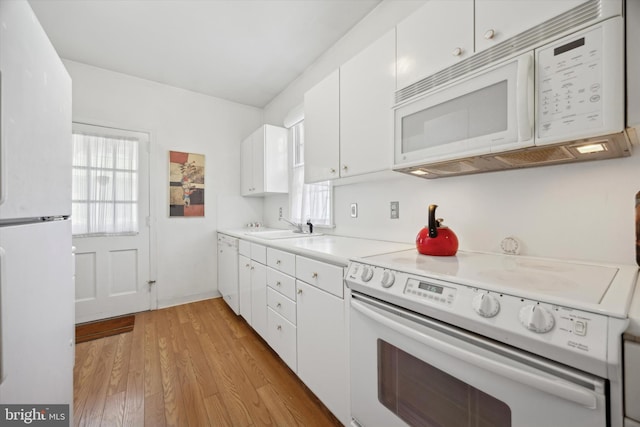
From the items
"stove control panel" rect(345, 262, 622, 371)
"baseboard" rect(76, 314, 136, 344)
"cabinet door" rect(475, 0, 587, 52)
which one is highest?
"cabinet door" rect(475, 0, 587, 52)

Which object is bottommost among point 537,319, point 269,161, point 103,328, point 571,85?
point 103,328

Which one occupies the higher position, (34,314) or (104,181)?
(104,181)

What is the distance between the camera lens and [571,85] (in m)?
0.79

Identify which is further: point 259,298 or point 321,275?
point 259,298

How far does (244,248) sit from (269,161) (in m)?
1.08

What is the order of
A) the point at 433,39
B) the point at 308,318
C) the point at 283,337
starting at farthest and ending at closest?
the point at 283,337
the point at 308,318
the point at 433,39

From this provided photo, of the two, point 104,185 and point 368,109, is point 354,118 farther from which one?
point 104,185

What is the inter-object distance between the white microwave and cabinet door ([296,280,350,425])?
85 centimetres

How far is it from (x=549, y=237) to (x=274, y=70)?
2.85 m

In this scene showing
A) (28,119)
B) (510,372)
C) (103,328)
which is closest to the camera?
(510,372)

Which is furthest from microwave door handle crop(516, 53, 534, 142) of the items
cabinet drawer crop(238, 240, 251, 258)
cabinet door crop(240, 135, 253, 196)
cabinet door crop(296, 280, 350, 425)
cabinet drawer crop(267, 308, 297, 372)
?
cabinet door crop(240, 135, 253, 196)

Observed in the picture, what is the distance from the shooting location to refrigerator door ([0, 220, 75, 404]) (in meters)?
0.62

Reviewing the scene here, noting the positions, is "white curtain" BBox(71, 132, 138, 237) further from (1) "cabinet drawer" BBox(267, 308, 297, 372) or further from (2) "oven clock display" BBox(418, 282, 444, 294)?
(2) "oven clock display" BBox(418, 282, 444, 294)

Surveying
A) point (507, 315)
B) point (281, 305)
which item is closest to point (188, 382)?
point (281, 305)
